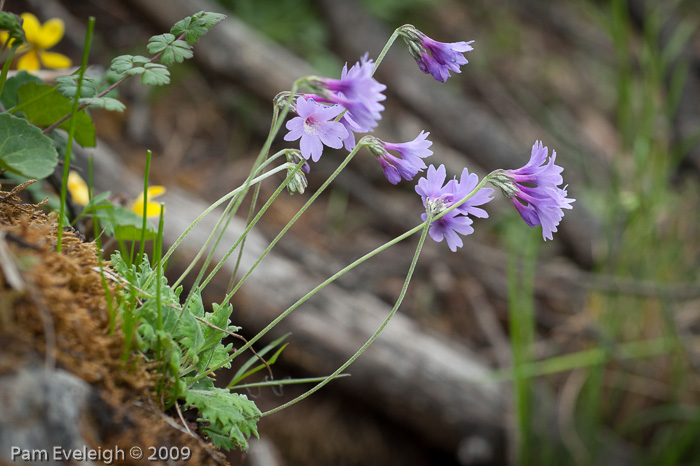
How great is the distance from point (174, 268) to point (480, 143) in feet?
8.69

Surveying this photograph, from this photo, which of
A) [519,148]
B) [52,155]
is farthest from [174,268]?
[519,148]

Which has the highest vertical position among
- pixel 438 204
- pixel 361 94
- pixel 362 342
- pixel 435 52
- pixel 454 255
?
pixel 435 52

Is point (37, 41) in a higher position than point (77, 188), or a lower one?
higher

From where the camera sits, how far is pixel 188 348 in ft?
3.40

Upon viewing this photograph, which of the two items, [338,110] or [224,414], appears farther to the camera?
[338,110]

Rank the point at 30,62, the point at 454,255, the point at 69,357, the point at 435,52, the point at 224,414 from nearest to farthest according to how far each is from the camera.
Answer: the point at 69,357
the point at 224,414
the point at 435,52
the point at 30,62
the point at 454,255

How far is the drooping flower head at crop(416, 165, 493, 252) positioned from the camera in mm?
1099

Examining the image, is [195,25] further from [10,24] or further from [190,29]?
[10,24]

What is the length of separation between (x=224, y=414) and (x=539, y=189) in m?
0.73

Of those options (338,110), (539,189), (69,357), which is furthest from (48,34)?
(539,189)

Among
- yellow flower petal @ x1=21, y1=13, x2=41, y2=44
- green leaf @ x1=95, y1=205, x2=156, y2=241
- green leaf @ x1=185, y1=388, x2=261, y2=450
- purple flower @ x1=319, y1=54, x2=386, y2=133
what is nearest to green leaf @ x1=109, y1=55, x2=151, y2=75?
green leaf @ x1=95, y1=205, x2=156, y2=241

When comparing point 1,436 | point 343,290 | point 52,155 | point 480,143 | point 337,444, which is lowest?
point 337,444

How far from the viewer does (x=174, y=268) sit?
2568 millimetres

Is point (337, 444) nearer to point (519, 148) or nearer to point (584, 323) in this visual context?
point (584, 323)
